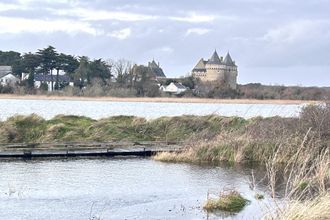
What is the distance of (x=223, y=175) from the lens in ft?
77.5

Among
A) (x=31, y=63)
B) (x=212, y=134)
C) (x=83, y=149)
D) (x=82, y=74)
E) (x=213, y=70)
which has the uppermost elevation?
(x=213, y=70)

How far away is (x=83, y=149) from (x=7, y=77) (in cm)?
7189

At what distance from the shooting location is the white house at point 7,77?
91488mm

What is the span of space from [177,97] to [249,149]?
200 feet

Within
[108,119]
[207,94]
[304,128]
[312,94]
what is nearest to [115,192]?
[304,128]

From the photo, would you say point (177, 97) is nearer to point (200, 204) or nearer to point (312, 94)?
point (312, 94)

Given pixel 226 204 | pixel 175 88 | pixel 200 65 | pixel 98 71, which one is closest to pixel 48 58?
pixel 98 71

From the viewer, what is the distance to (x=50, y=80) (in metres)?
93.9

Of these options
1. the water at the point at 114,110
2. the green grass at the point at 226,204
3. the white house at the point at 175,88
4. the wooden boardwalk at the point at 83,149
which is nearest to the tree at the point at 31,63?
the water at the point at 114,110

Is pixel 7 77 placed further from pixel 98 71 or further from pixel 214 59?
pixel 214 59

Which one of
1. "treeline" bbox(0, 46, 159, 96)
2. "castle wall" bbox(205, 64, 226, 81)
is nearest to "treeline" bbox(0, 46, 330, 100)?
"treeline" bbox(0, 46, 159, 96)

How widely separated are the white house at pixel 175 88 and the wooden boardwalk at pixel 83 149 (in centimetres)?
6388

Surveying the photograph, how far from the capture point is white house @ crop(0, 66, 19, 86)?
91.5 meters

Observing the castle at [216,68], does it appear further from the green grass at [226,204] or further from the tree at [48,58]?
the green grass at [226,204]
